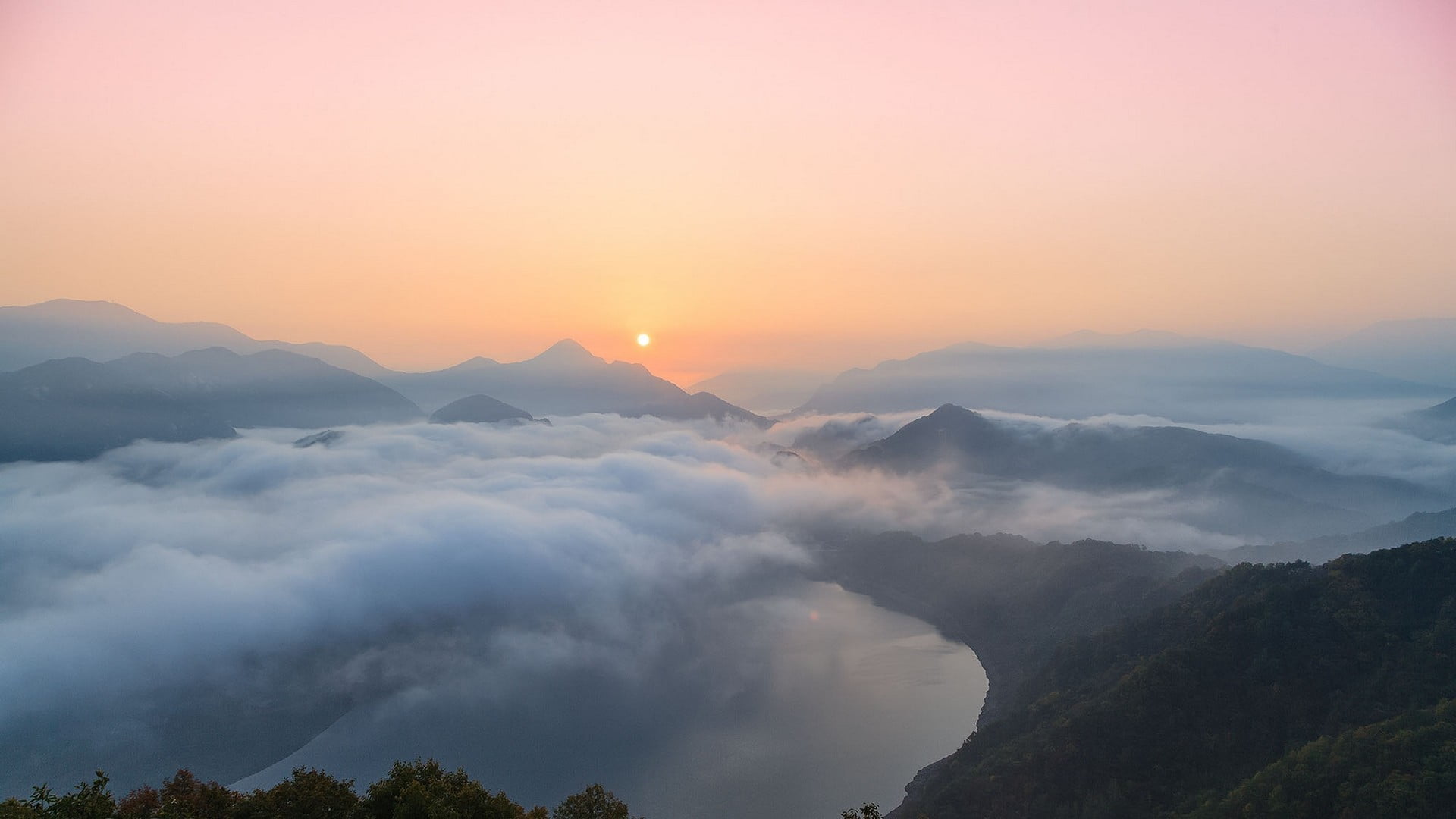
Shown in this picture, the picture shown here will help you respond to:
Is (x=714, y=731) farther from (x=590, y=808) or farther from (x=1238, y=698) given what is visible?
(x=590, y=808)

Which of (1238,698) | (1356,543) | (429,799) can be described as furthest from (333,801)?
(1356,543)

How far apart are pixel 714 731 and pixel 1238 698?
58669mm

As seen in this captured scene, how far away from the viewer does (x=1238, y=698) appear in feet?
182

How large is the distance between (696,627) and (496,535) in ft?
158

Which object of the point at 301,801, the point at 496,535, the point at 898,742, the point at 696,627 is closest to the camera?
the point at 301,801

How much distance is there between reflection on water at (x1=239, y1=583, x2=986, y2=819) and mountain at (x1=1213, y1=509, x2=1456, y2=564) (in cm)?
6089

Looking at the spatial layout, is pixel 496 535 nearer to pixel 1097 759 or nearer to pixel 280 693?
pixel 280 693

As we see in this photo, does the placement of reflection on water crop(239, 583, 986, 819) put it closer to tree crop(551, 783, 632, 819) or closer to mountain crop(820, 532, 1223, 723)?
mountain crop(820, 532, 1223, 723)

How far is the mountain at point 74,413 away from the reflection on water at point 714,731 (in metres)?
122

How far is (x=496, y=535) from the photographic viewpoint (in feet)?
514

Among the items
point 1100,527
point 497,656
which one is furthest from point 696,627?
point 1100,527

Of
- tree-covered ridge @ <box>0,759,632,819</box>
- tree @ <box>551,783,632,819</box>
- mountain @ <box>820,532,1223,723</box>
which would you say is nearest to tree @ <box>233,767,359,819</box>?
tree-covered ridge @ <box>0,759,632,819</box>

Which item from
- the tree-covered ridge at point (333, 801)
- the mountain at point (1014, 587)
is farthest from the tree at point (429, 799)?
the mountain at point (1014, 587)

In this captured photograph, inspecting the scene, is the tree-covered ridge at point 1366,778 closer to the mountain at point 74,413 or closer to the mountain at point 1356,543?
the mountain at point 1356,543
